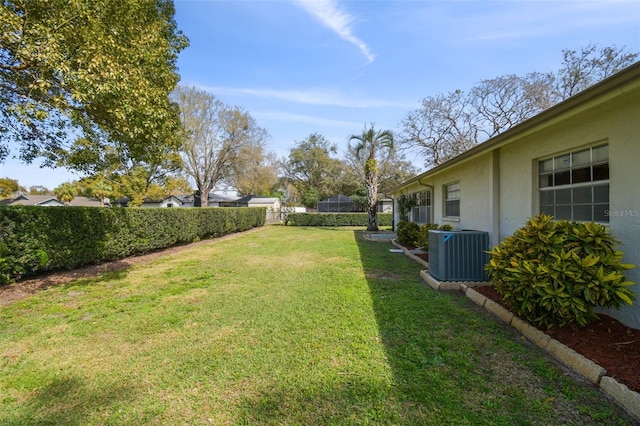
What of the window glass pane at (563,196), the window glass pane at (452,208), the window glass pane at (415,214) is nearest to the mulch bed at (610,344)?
the window glass pane at (563,196)

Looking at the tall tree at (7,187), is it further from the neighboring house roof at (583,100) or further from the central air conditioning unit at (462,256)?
the neighboring house roof at (583,100)

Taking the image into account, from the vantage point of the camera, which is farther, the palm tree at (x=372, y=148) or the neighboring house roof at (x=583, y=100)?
the palm tree at (x=372, y=148)

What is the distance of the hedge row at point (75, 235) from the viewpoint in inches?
227

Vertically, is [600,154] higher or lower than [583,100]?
lower

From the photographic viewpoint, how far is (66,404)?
2336 millimetres

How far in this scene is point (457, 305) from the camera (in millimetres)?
4586

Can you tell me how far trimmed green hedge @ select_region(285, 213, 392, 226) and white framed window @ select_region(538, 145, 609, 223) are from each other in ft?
71.9

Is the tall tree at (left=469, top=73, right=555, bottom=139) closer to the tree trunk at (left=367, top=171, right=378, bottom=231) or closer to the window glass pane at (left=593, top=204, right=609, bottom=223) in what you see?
the tree trunk at (left=367, top=171, right=378, bottom=231)

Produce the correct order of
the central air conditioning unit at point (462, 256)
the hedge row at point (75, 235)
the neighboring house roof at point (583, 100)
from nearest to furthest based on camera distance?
the neighboring house roof at point (583, 100), the central air conditioning unit at point (462, 256), the hedge row at point (75, 235)

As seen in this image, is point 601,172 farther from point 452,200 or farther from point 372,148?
point 372,148

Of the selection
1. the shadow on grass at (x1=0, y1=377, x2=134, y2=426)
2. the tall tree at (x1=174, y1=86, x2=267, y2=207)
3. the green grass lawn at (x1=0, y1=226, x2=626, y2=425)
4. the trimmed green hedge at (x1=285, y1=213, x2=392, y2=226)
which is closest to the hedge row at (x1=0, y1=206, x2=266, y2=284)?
the green grass lawn at (x1=0, y1=226, x2=626, y2=425)

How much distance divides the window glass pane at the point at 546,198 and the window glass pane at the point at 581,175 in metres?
0.46

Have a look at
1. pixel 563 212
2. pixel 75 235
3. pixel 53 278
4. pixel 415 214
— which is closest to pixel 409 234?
pixel 415 214

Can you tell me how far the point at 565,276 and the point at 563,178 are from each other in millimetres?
1909
